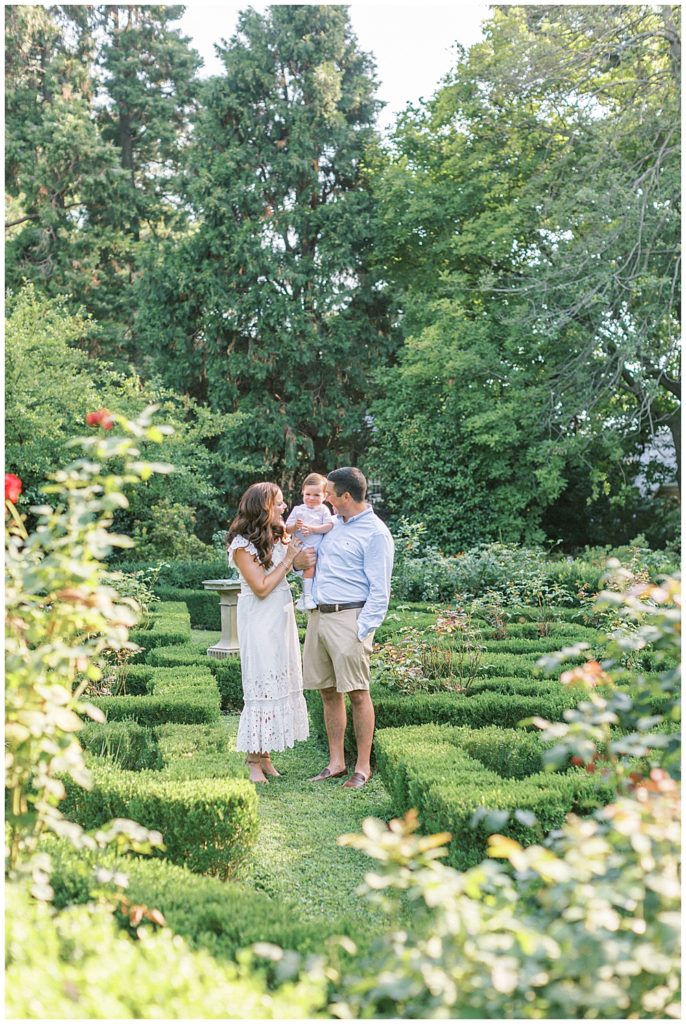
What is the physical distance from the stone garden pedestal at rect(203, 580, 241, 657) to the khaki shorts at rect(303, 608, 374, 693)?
2.88 metres

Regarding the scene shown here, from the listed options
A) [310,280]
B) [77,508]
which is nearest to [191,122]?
[310,280]

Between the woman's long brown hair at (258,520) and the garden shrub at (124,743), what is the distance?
1.18 metres

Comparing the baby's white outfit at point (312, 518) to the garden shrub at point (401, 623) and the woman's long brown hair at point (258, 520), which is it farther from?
the garden shrub at point (401, 623)

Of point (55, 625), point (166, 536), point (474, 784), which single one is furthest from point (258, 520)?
point (166, 536)

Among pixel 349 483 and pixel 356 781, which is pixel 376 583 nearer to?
pixel 349 483

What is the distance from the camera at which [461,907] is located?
1.81m

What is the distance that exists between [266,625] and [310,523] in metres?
1.09

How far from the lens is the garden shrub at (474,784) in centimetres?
360

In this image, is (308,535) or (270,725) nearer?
(270,725)

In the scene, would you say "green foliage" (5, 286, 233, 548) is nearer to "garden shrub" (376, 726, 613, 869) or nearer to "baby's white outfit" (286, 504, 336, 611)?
"baby's white outfit" (286, 504, 336, 611)

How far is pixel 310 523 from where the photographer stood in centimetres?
598

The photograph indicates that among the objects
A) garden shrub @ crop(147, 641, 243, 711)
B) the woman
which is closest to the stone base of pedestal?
garden shrub @ crop(147, 641, 243, 711)

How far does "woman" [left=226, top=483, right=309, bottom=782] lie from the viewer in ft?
16.3

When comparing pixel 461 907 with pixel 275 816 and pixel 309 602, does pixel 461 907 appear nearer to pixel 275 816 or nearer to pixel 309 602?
pixel 275 816
